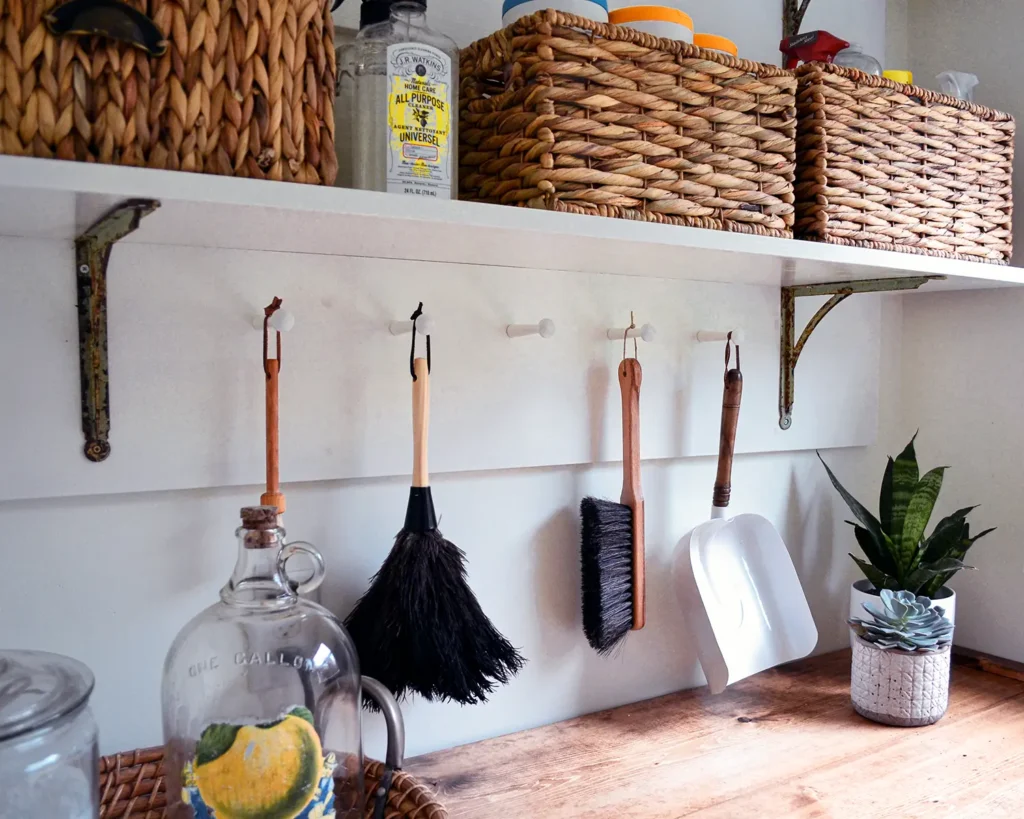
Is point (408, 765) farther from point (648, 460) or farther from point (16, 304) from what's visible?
point (16, 304)

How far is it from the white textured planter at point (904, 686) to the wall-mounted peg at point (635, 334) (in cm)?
45

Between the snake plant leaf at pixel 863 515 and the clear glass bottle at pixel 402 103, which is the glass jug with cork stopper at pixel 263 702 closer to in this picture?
the clear glass bottle at pixel 402 103

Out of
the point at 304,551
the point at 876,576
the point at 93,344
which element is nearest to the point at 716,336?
the point at 876,576

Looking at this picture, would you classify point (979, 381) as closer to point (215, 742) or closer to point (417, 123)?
point (417, 123)

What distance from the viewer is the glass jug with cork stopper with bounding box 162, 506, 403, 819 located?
64cm

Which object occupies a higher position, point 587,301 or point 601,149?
point 601,149

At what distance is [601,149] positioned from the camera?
75 centimetres

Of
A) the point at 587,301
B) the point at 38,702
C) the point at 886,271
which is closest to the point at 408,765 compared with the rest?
the point at 38,702

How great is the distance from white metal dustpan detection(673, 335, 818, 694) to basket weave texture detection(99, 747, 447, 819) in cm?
47

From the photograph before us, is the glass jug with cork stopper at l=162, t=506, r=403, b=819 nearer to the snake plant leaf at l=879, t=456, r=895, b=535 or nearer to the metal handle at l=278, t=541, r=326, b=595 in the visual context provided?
the metal handle at l=278, t=541, r=326, b=595

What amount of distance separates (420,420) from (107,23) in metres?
0.42

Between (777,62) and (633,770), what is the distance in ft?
2.92

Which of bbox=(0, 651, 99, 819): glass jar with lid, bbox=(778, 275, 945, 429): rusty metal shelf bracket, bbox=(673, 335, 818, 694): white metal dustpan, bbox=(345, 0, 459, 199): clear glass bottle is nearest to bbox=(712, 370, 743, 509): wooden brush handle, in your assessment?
bbox=(673, 335, 818, 694): white metal dustpan

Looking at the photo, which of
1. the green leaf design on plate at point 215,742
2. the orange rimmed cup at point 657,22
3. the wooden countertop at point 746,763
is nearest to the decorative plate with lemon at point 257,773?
the green leaf design on plate at point 215,742
